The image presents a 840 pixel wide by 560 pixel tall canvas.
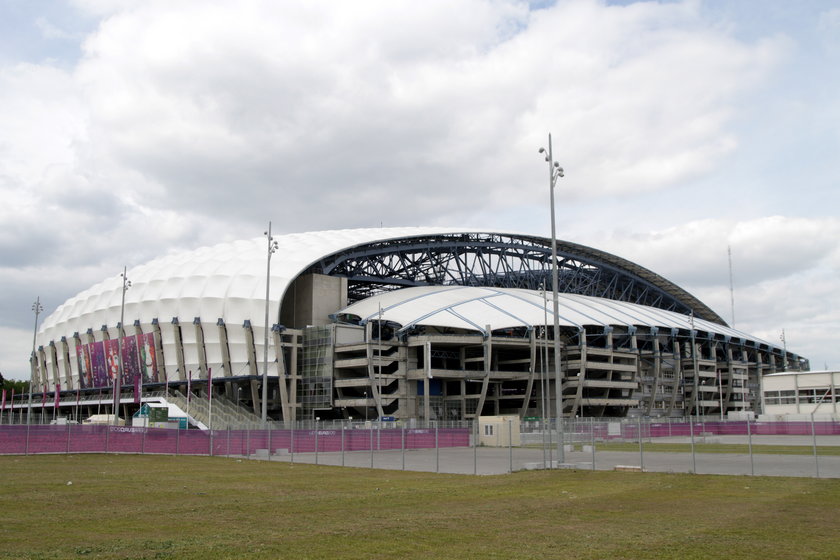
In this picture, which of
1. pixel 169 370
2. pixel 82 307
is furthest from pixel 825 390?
pixel 82 307

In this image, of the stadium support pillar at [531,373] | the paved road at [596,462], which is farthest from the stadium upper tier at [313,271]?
the paved road at [596,462]

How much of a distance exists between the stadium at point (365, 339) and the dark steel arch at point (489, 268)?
0.98 feet

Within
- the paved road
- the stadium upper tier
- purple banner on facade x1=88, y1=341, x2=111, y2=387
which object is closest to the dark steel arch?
the stadium upper tier

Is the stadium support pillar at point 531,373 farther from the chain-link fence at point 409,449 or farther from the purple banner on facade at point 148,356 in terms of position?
the purple banner on facade at point 148,356

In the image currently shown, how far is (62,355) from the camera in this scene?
106125mm

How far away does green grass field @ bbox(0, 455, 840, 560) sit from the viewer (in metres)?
12.9

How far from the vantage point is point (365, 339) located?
84562 millimetres

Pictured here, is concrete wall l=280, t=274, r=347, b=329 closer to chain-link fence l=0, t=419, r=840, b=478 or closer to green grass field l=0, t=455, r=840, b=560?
chain-link fence l=0, t=419, r=840, b=478

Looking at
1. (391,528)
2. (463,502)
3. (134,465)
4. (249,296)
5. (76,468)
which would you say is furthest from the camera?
(249,296)

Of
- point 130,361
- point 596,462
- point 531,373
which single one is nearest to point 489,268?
point 531,373

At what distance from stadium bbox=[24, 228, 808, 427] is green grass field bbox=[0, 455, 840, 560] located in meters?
47.5

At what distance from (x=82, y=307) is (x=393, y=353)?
1749 inches

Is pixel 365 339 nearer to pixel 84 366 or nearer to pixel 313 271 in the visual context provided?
pixel 313 271

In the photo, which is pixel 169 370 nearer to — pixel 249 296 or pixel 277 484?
pixel 249 296
